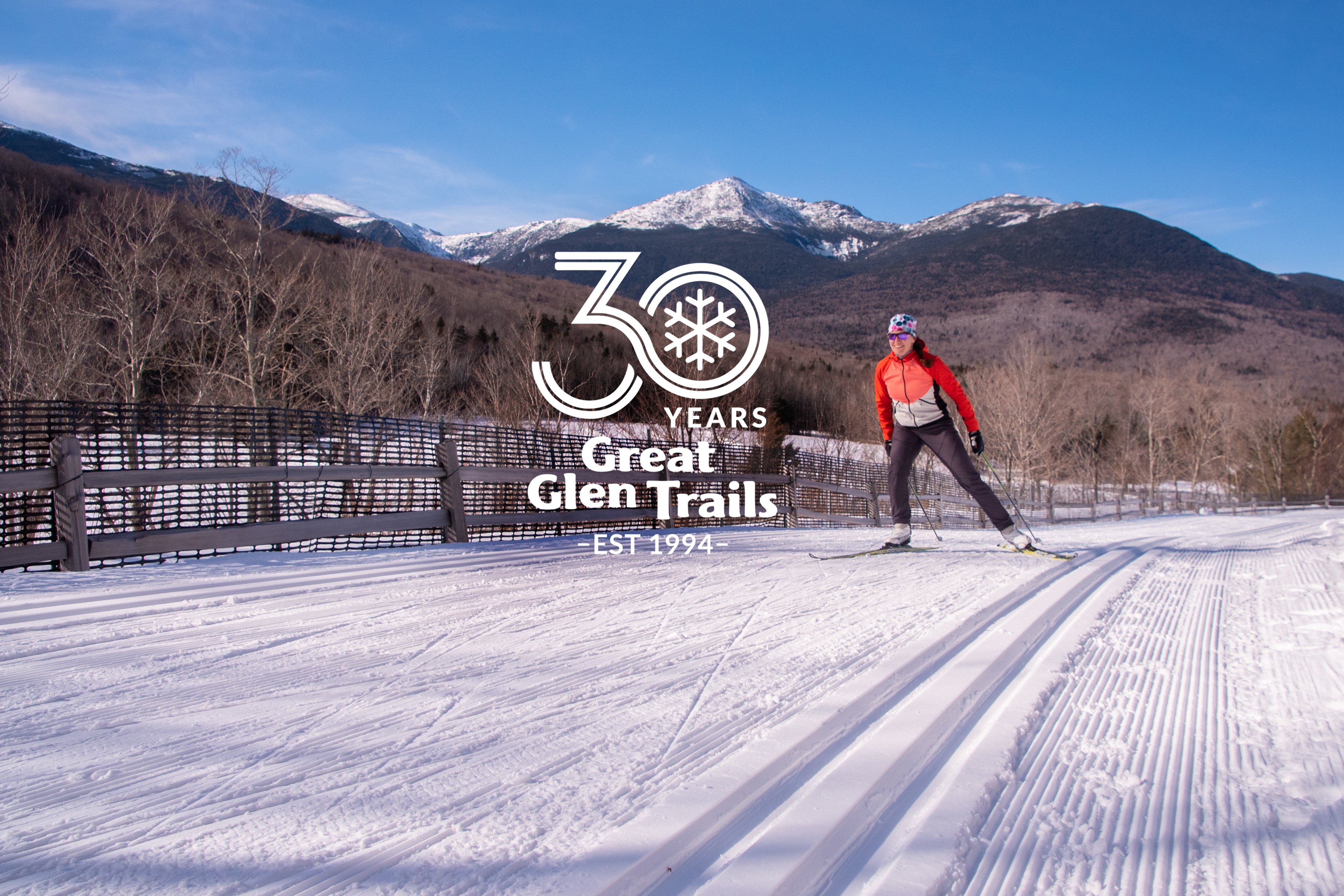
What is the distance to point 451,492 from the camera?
26.7 ft

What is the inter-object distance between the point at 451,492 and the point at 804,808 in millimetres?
6986

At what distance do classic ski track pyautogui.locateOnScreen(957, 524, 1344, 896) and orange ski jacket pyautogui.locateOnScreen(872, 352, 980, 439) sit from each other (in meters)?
3.44

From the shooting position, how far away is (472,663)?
3082mm

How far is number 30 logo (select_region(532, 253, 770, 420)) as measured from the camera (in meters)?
15.6

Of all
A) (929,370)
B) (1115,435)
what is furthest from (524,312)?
(1115,435)

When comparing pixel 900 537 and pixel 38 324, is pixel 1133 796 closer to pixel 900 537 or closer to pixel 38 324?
pixel 900 537

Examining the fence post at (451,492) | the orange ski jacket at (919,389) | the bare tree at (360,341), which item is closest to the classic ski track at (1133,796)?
the orange ski jacket at (919,389)

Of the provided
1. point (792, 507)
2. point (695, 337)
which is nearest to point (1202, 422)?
point (695, 337)

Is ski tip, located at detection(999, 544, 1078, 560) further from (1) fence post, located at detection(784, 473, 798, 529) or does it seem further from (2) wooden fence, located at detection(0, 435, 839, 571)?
(1) fence post, located at detection(784, 473, 798, 529)

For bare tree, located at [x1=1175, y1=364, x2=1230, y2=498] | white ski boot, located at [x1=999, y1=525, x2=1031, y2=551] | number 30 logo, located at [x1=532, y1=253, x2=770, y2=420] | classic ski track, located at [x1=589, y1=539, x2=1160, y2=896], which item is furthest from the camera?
bare tree, located at [x1=1175, y1=364, x2=1230, y2=498]

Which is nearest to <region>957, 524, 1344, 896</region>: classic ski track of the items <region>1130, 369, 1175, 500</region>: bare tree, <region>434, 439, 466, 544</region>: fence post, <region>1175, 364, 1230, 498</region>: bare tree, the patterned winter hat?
the patterned winter hat

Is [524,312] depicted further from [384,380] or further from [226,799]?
[226,799]

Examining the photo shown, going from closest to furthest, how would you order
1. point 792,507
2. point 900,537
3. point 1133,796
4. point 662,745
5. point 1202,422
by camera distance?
point 1133,796
point 662,745
point 900,537
point 792,507
point 1202,422

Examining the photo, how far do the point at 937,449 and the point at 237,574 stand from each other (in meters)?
5.91
